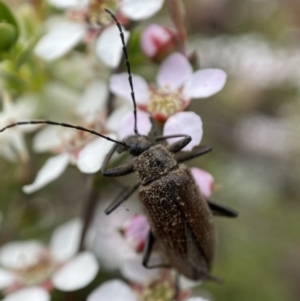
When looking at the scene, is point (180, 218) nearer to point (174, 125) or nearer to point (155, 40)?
point (174, 125)

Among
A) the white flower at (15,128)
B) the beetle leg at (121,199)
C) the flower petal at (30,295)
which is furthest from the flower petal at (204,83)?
the flower petal at (30,295)

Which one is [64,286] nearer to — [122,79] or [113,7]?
[122,79]

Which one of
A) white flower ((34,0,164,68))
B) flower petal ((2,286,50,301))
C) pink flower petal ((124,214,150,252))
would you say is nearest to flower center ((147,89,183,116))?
white flower ((34,0,164,68))

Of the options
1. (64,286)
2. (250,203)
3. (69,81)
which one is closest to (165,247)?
(64,286)

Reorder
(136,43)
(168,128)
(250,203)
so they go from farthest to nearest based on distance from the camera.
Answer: (250,203)
(136,43)
(168,128)

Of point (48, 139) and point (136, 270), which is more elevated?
point (48, 139)

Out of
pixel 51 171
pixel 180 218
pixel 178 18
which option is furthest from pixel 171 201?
pixel 178 18
